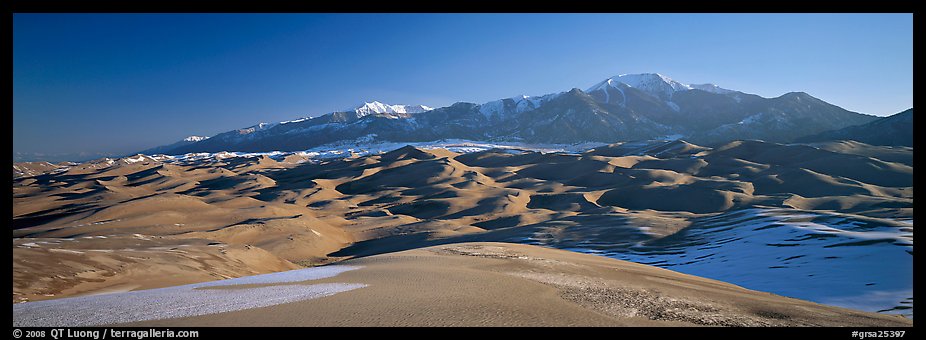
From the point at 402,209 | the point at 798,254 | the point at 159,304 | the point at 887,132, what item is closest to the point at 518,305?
the point at 159,304

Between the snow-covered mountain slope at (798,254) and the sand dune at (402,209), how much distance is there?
938 mm

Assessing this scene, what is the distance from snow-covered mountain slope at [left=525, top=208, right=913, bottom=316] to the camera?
15.8 m

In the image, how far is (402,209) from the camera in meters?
50.4

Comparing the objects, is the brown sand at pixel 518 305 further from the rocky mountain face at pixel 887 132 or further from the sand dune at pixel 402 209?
the rocky mountain face at pixel 887 132

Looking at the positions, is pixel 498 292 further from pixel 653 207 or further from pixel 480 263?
pixel 653 207

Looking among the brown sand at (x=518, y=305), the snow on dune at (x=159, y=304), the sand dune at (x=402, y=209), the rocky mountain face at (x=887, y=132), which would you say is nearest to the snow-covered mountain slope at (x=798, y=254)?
the sand dune at (x=402, y=209)

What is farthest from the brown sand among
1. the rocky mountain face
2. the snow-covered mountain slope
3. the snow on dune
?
the rocky mountain face

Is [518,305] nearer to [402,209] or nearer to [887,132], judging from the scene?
[402,209]

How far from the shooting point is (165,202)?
123 feet

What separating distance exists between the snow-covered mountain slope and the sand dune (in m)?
0.94

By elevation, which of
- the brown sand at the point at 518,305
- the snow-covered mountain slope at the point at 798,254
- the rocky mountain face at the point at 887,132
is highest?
the rocky mountain face at the point at 887,132

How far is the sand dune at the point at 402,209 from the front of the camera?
1586cm

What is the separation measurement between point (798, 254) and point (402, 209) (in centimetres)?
3739

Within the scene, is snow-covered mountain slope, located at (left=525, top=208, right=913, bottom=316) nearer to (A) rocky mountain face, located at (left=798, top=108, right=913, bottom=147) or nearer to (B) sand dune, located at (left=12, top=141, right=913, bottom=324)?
(B) sand dune, located at (left=12, top=141, right=913, bottom=324)
